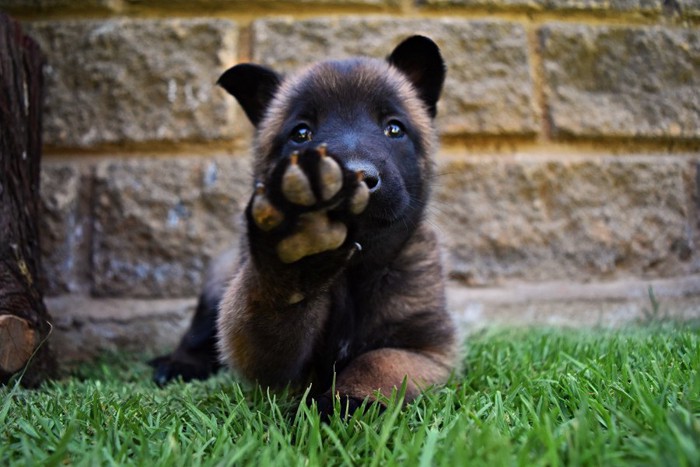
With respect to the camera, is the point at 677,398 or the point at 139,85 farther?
the point at 139,85

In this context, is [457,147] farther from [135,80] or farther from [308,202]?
[308,202]

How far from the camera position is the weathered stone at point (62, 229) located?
3.27m

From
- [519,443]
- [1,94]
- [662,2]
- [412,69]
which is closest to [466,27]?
[412,69]

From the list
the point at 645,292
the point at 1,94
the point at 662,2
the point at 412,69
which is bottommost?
the point at 645,292

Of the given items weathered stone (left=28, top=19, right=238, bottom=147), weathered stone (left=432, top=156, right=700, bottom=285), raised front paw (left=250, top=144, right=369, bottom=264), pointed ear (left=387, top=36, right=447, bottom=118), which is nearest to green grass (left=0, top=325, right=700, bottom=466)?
raised front paw (left=250, top=144, right=369, bottom=264)

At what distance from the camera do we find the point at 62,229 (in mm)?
3295

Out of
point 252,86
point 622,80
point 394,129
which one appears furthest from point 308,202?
point 622,80

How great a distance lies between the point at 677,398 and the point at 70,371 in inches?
97.3

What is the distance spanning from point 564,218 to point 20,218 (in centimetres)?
289

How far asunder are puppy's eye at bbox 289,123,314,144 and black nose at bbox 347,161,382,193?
0.47m

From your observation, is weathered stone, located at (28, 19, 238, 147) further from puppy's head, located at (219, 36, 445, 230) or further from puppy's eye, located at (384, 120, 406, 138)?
puppy's eye, located at (384, 120, 406, 138)

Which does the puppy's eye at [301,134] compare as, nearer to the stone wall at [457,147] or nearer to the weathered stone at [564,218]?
the stone wall at [457,147]

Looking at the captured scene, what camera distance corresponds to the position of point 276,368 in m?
1.84

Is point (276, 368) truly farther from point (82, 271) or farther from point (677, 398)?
point (82, 271)
